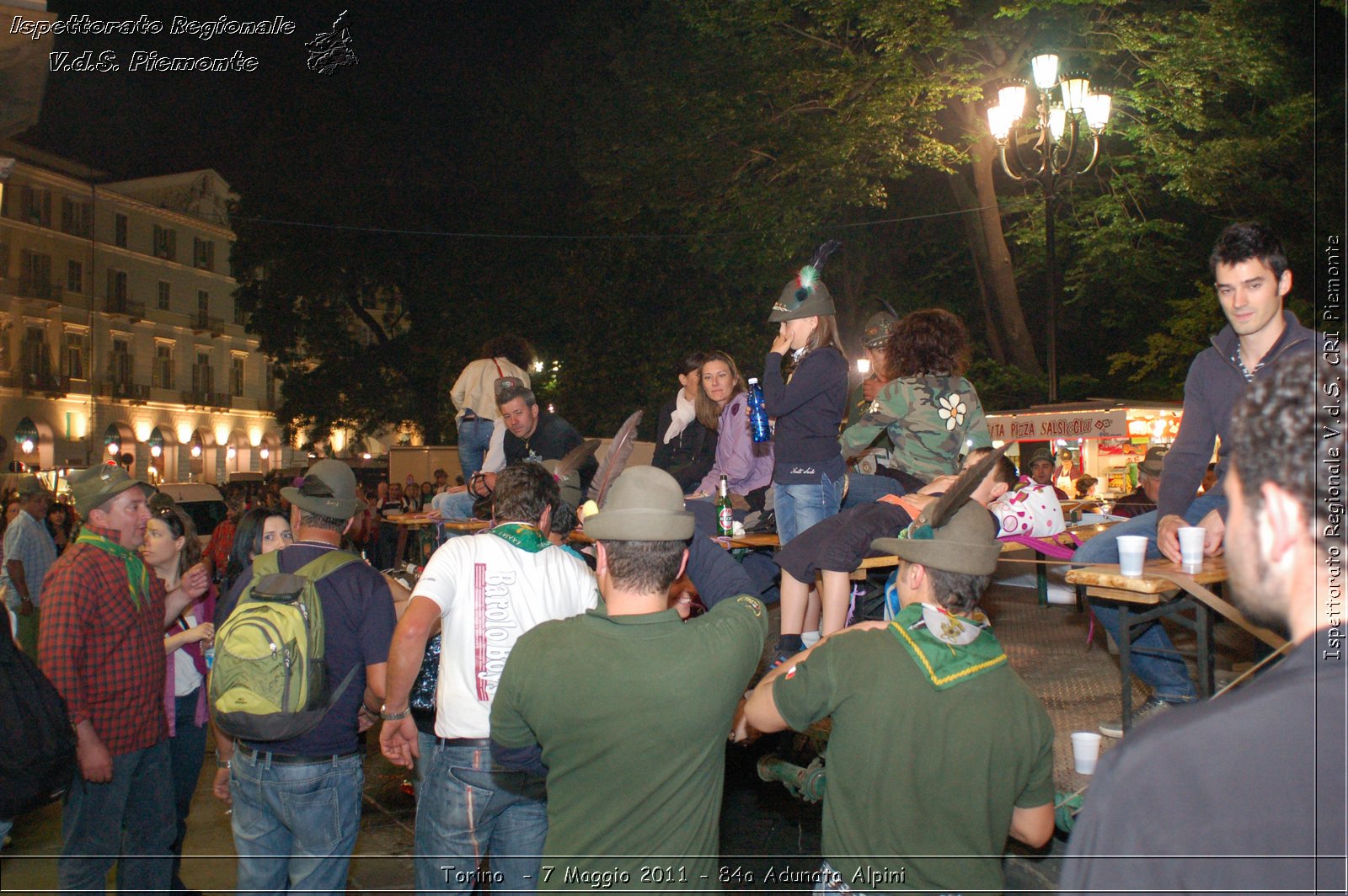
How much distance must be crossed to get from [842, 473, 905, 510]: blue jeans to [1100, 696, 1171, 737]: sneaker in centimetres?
216

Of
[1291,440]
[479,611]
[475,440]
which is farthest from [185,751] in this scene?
[1291,440]

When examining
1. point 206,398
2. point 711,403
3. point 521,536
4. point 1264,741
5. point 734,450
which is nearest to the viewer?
point 1264,741

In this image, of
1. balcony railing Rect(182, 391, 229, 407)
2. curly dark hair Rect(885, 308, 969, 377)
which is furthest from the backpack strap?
balcony railing Rect(182, 391, 229, 407)

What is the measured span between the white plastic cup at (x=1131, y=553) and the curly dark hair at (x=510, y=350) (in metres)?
6.24

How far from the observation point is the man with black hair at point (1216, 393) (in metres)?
A: 4.16

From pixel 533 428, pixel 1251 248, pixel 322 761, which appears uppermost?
pixel 1251 248

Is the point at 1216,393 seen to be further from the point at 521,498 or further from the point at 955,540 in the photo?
the point at 521,498

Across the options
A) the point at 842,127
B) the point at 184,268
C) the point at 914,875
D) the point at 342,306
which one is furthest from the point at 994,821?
the point at 184,268

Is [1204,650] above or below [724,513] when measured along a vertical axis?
below

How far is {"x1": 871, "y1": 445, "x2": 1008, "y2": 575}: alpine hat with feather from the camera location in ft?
10.1

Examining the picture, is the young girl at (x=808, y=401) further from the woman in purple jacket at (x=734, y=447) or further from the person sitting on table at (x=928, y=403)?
the woman in purple jacket at (x=734, y=447)

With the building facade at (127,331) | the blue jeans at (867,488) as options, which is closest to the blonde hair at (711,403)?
the blue jeans at (867,488)

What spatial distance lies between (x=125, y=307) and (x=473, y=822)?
6823 centimetres

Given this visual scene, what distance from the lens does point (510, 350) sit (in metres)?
9.45
